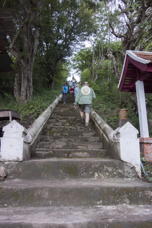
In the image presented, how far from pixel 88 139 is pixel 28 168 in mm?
2790

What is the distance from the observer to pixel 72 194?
3236 mm

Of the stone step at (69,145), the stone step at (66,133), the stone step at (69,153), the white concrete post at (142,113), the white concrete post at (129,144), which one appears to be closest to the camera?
the white concrete post at (129,144)

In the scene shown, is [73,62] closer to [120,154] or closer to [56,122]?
[56,122]

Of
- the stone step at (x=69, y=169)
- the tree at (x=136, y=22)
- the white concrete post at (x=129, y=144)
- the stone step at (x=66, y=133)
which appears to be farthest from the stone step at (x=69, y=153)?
the tree at (x=136, y=22)

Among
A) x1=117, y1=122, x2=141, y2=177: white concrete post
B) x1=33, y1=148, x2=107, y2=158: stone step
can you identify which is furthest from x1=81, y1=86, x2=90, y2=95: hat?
x1=117, y1=122, x2=141, y2=177: white concrete post

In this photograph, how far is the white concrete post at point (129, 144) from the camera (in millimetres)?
4168

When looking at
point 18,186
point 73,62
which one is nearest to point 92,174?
point 18,186

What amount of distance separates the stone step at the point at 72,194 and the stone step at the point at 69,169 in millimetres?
458

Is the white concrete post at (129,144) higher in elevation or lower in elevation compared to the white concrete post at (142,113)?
lower

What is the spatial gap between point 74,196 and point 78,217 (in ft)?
1.74

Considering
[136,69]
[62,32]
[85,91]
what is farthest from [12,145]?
[62,32]

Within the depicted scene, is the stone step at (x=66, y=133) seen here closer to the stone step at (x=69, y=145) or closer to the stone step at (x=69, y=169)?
the stone step at (x=69, y=145)

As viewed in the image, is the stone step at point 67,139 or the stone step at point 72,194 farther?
the stone step at point 67,139

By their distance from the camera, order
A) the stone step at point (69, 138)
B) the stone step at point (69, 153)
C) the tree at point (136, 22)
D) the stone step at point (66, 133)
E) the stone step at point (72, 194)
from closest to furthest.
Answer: the stone step at point (72, 194)
the stone step at point (69, 153)
the stone step at point (69, 138)
the stone step at point (66, 133)
the tree at point (136, 22)
